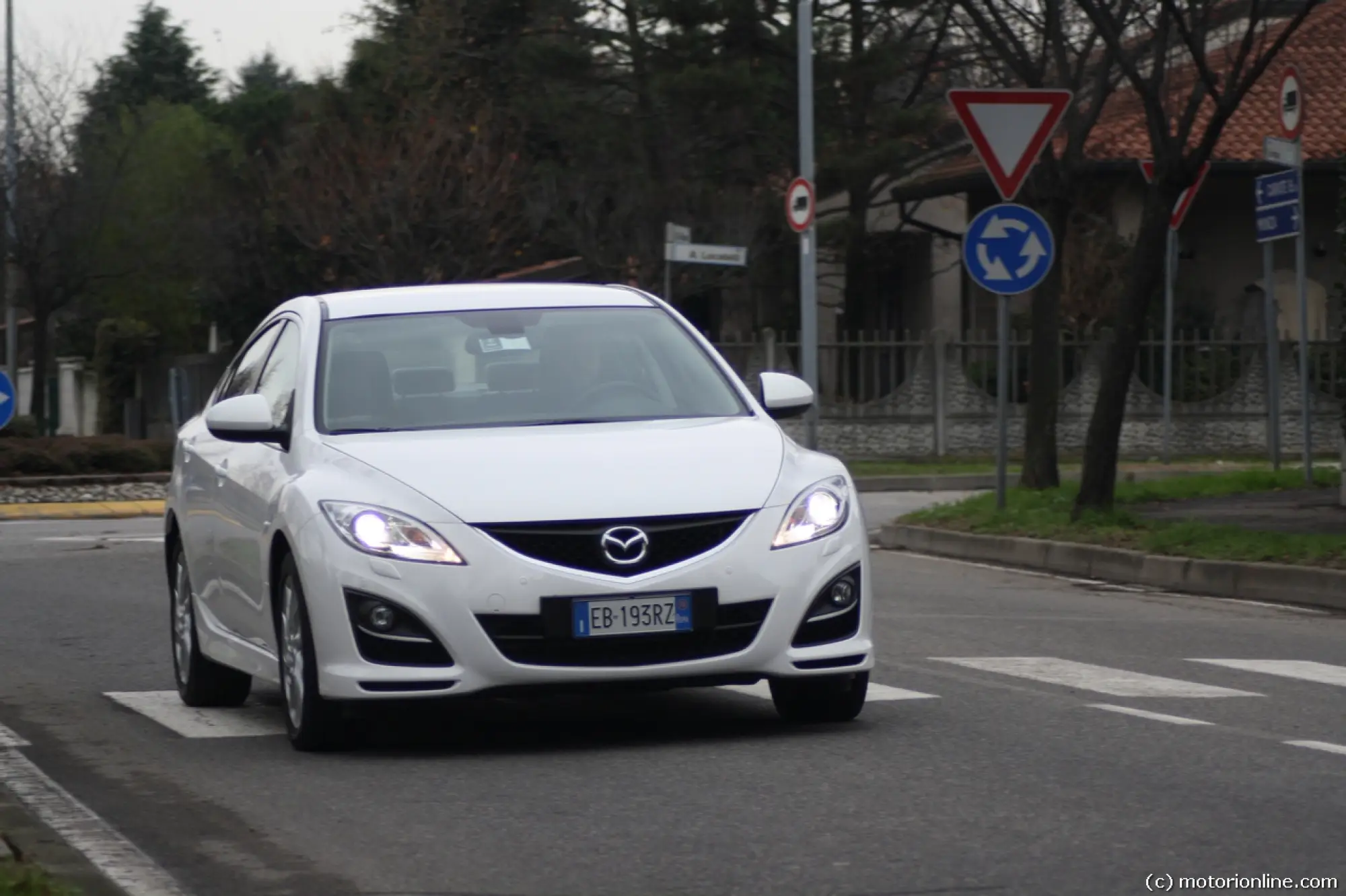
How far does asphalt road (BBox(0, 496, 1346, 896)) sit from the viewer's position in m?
6.22

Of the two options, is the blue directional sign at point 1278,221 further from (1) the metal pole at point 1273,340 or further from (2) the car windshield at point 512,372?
(2) the car windshield at point 512,372

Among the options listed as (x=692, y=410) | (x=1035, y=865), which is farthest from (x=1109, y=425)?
(x=1035, y=865)

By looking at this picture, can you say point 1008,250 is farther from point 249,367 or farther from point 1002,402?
point 249,367

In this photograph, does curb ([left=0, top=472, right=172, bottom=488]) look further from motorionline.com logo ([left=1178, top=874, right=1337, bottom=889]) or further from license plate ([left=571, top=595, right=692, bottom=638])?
motorionline.com logo ([left=1178, top=874, right=1337, bottom=889])

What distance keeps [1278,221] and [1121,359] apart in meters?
4.11

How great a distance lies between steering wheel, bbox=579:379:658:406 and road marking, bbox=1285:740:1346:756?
2.51 m

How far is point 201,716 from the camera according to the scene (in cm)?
986

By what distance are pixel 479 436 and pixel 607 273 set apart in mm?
33656

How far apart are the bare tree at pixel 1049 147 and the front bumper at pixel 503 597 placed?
43.0 feet

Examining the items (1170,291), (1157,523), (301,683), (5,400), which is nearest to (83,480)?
(5,400)

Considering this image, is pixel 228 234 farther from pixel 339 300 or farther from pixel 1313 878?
pixel 1313 878

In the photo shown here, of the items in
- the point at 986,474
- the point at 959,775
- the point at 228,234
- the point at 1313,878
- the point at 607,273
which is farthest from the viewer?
the point at 228,234

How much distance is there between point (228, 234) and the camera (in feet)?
167

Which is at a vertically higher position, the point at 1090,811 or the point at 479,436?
the point at 479,436
